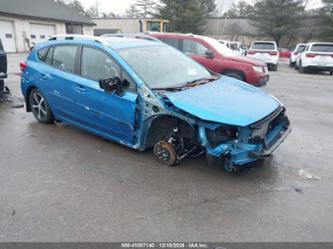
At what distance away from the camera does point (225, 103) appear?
3.78 metres

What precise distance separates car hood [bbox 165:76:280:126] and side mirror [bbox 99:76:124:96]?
71cm

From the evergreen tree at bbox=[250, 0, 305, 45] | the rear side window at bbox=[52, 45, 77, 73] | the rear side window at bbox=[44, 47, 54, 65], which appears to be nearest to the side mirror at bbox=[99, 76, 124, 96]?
the rear side window at bbox=[52, 45, 77, 73]

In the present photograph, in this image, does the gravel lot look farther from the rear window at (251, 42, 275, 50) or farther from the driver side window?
the rear window at (251, 42, 275, 50)

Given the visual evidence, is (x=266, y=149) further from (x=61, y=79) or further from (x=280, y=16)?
(x=280, y=16)

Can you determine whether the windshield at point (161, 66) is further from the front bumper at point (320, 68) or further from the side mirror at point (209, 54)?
the front bumper at point (320, 68)

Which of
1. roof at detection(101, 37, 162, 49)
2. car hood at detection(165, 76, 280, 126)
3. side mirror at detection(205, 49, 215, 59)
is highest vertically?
roof at detection(101, 37, 162, 49)

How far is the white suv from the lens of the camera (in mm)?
15755

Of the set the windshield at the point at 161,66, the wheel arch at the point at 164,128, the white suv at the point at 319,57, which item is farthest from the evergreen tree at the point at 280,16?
the wheel arch at the point at 164,128

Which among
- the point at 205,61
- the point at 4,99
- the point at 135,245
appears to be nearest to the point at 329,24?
the point at 205,61

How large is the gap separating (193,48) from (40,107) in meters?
5.87

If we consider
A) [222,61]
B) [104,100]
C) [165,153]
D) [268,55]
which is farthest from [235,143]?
[268,55]

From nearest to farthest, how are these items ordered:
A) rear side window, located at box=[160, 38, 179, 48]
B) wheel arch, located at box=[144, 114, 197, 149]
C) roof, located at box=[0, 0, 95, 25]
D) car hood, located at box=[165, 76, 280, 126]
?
car hood, located at box=[165, 76, 280, 126]
wheel arch, located at box=[144, 114, 197, 149]
rear side window, located at box=[160, 38, 179, 48]
roof, located at box=[0, 0, 95, 25]

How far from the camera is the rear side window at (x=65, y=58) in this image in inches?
195

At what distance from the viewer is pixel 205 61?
9.70 m
